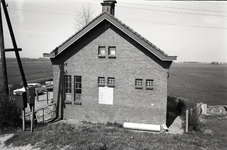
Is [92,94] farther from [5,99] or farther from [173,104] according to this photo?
[173,104]

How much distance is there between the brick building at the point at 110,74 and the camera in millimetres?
13859

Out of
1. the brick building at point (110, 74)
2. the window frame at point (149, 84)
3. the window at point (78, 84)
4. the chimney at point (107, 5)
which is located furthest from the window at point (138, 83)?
the chimney at point (107, 5)

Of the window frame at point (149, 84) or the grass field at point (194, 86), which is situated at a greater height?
the window frame at point (149, 84)

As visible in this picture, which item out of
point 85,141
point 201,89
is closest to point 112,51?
point 85,141

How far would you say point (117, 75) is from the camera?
47.5 ft

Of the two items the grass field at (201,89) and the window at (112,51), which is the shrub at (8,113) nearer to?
the window at (112,51)

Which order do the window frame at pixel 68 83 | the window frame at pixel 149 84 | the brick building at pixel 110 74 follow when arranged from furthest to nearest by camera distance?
the window frame at pixel 68 83 < the window frame at pixel 149 84 < the brick building at pixel 110 74

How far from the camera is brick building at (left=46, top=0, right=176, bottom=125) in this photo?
13859 millimetres

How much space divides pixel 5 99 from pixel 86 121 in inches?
244

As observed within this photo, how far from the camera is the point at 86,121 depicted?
1498cm

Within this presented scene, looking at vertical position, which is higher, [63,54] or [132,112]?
[63,54]

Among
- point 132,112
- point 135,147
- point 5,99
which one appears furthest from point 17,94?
point 132,112

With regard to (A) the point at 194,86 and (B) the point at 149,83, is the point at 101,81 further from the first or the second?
(A) the point at 194,86

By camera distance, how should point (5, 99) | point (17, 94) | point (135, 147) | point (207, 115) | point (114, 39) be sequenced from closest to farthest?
point (135, 147) < point (17, 94) < point (5, 99) < point (114, 39) < point (207, 115)
